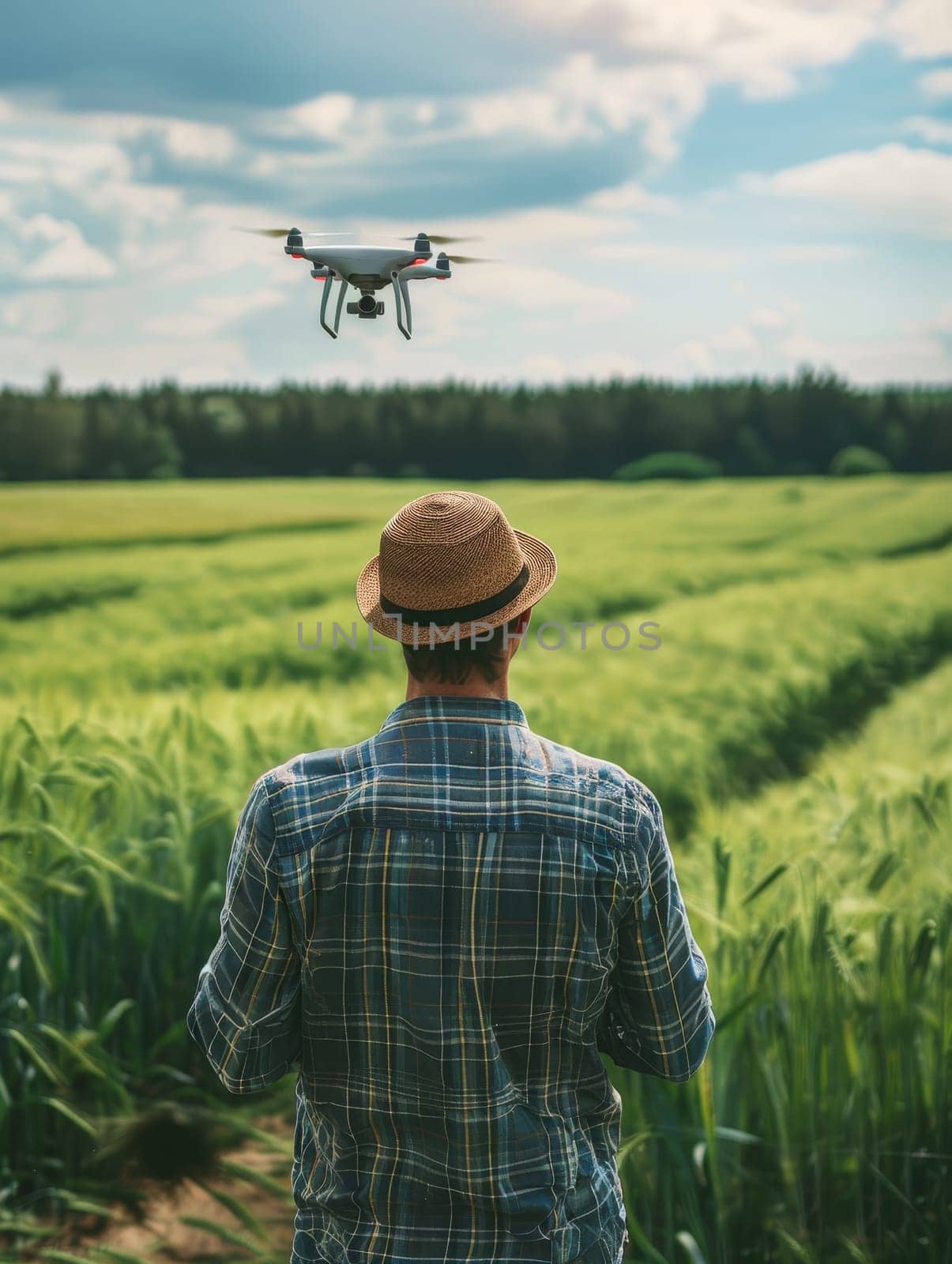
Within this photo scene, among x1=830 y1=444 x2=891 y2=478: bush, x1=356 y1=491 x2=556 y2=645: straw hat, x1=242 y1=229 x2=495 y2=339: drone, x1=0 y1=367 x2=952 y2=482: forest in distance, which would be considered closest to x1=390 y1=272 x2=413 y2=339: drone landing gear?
x1=242 y1=229 x2=495 y2=339: drone

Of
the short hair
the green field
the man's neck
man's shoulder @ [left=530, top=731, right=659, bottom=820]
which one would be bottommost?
the green field

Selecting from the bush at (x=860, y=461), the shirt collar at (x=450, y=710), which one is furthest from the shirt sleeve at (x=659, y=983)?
the bush at (x=860, y=461)

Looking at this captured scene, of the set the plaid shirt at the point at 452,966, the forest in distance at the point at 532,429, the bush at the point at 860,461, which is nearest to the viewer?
the plaid shirt at the point at 452,966

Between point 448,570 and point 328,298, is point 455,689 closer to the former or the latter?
point 448,570

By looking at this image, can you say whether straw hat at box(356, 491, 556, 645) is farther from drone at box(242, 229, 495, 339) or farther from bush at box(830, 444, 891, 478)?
bush at box(830, 444, 891, 478)

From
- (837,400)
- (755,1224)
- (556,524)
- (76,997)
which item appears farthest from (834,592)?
(76,997)

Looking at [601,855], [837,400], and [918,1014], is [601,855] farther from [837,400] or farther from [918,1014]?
[837,400]

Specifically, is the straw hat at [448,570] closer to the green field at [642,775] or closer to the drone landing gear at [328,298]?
the drone landing gear at [328,298]
